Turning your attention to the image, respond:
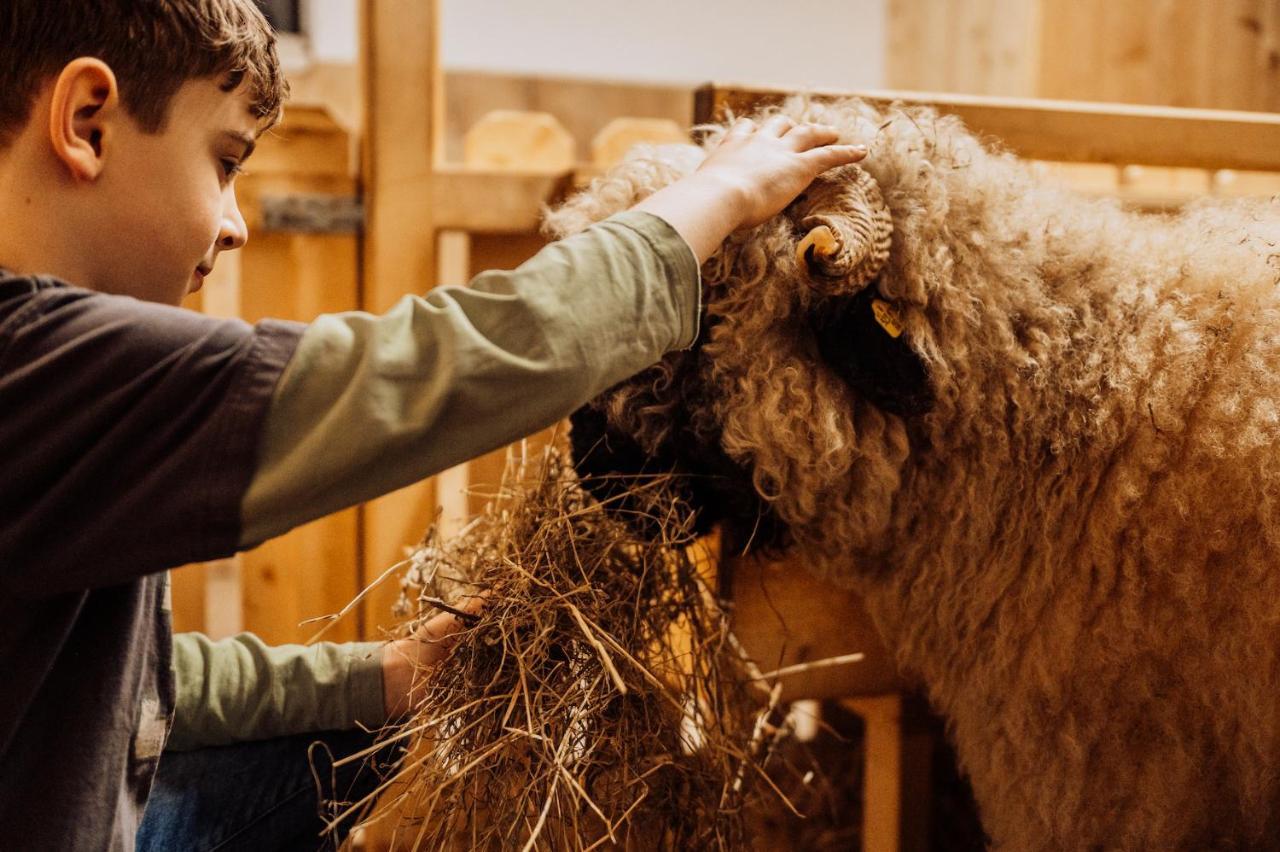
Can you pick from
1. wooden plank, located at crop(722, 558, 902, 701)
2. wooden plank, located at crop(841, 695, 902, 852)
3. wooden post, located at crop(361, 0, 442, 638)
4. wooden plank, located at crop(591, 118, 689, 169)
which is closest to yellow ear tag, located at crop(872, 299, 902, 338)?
wooden plank, located at crop(722, 558, 902, 701)

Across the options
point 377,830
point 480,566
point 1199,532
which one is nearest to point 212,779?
point 377,830

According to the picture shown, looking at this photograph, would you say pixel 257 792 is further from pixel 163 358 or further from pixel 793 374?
pixel 793 374

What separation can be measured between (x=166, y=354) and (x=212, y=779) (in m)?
0.86

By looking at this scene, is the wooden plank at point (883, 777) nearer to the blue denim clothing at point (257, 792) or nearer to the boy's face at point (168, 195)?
the blue denim clothing at point (257, 792)

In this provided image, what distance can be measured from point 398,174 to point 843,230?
55.8 inches

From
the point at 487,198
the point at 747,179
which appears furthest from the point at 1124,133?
the point at 487,198

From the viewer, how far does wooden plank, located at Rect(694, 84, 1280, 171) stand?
6.32 ft

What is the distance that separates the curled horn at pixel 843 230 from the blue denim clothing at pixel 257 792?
930 mm

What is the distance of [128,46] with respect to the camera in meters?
1.09

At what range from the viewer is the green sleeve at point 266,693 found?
5.16 feet

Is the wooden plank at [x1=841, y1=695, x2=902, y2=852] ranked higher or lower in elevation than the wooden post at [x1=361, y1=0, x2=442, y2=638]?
lower

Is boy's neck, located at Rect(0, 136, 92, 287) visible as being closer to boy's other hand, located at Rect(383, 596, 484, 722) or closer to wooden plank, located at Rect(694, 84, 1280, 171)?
boy's other hand, located at Rect(383, 596, 484, 722)

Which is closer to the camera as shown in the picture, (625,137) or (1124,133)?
(1124,133)

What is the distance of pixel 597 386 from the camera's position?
1056mm
